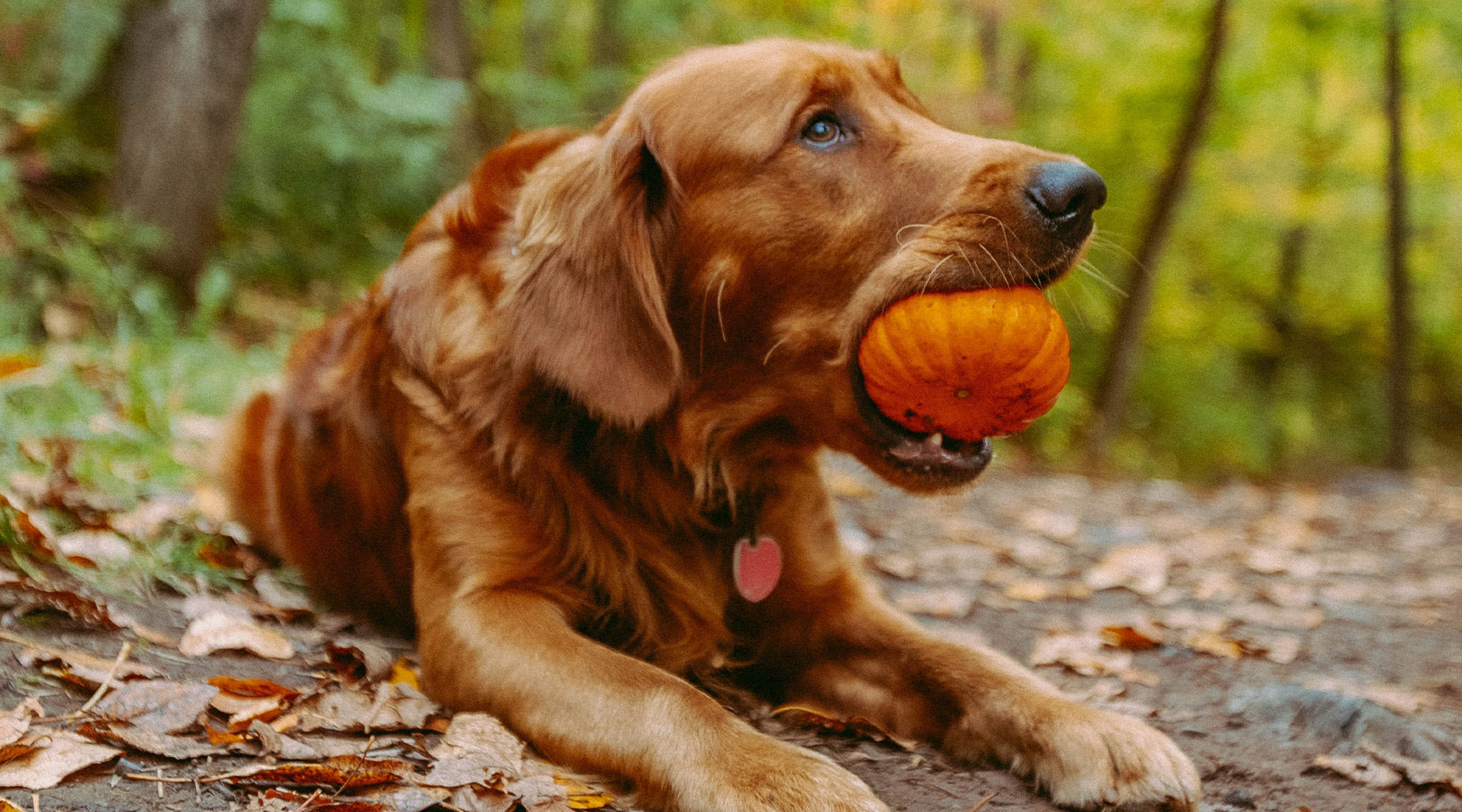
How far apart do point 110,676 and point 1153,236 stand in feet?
27.7

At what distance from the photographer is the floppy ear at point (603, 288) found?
228 centimetres

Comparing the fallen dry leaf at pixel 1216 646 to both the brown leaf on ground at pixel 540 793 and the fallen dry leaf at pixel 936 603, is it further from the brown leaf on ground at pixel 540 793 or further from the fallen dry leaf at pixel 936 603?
the brown leaf on ground at pixel 540 793

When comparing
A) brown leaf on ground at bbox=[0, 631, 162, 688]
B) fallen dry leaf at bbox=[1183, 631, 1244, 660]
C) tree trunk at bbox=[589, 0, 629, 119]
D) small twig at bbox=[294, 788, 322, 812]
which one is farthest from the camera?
tree trunk at bbox=[589, 0, 629, 119]

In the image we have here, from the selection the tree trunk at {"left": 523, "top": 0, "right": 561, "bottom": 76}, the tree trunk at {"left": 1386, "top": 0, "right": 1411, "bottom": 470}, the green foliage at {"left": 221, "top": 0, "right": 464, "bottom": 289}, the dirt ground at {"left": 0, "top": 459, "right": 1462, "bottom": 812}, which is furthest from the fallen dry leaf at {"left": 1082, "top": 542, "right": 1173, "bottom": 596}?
the tree trunk at {"left": 523, "top": 0, "right": 561, "bottom": 76}

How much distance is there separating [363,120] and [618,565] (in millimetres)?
6701

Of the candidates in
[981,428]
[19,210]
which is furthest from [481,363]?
[19,210]

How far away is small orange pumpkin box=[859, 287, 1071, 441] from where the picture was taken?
2.09 meters

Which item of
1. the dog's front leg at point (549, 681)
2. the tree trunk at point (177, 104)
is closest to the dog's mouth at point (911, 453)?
the dog's front leg at point (549, 681)

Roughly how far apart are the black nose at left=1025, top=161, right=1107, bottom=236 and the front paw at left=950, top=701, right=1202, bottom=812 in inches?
37.2

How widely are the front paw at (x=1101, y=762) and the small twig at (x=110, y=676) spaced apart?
170 centimetres

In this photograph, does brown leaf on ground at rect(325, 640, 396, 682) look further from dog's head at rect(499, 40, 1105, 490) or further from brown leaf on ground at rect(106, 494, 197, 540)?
brown leaf on ground at rect(106, 494, 197, 540)

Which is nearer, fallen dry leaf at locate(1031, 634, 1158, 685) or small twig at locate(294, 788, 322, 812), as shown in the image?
small twig at locate(294, 788, 322, 812)

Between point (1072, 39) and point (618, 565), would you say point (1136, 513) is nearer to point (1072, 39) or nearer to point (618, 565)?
point (618, 565)

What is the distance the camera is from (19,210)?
5559mm
